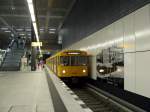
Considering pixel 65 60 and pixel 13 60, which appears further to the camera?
pixel 13 60

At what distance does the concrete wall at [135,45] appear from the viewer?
9.80 m

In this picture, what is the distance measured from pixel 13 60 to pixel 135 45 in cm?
2343

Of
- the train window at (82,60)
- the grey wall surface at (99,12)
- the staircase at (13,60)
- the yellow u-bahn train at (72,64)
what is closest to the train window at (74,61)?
the yellow u-bahn train at (72,64)

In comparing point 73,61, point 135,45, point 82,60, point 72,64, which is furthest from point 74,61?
point 135,45

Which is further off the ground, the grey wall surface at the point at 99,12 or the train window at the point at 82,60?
the grey wall surface at the point at 99,12

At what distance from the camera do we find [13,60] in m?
32.5

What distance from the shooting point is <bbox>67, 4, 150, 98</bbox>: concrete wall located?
980 cm

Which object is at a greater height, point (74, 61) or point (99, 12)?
point (99, 12)

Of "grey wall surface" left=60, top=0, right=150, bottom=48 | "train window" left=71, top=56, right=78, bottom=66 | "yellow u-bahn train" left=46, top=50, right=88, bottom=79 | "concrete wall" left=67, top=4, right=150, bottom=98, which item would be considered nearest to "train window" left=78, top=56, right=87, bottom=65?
"yellow u-bahn train" left=46, top=50, right=88, bottom=79

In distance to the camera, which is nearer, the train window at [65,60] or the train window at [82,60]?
the train window at [65,60]

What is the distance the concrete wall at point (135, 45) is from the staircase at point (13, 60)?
1850 cm

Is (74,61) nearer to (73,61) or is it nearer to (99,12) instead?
(73,61)

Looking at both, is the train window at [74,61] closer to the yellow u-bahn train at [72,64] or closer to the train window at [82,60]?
the yellow u-bahn train at [72,64]

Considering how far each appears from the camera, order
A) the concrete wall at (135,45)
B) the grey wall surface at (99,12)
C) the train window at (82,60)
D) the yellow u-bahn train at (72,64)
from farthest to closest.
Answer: the train window at (82,60)
the yellow u-bahn train at (72,64)
the grey wall surface at (99,12)
the concrete wall at (135,45)
